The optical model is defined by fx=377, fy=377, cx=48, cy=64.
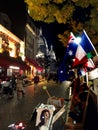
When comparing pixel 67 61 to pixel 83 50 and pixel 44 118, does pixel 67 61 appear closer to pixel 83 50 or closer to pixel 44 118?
pixel 83 50

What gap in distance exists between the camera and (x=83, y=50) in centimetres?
767

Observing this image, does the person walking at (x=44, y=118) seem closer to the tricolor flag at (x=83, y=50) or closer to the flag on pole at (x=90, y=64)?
the tricolor flag at (x=83, y=50)

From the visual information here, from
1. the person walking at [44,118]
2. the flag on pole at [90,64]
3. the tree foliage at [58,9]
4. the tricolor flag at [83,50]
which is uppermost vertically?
the tree foliage at [58,9]

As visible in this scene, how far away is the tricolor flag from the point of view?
7484mm

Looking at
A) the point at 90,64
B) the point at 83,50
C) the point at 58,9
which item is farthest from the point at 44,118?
the point at 58,9

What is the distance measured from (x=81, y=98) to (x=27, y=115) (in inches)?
323

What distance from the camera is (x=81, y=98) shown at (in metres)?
7.75

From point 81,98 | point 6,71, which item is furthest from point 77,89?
point 6,71

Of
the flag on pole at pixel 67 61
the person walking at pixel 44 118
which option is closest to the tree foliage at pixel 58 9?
the flag on pole at pixel 67 61

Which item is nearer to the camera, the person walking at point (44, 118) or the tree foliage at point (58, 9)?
the person walking at point (44, 118)

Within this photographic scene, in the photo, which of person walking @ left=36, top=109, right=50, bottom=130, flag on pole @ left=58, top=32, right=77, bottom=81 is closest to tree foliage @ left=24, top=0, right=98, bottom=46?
flag on pole @ left=58, top=32, right=77, bottom=81

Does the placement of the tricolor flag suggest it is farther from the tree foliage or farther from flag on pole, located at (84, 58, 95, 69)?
the tree foliage

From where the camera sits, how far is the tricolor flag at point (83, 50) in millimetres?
7484

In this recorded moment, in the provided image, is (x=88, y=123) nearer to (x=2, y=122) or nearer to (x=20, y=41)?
(x=2, y=122)
